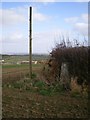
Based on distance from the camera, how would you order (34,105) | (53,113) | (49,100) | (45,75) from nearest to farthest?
(53,113), (34,105), (49,100), (45,75)

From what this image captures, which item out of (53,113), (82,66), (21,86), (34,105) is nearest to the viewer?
(53,113)

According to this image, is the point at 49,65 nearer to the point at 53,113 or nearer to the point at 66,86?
the point at 66,86

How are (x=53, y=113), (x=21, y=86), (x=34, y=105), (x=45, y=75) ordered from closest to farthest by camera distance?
(x=53, y=113) → (x=34, y=105) → (x=21, y=86) → (x=45, y=75)

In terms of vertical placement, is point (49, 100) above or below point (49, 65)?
below

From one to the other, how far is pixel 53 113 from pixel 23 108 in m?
0.96

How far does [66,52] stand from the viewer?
12016 millimetres

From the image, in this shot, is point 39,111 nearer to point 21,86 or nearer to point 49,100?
point 49,100

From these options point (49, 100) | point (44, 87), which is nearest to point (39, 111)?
point (49, 100)

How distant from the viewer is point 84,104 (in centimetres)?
875

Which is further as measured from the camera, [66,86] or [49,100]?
[66,86]

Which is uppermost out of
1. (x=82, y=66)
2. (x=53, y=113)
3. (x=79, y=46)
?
(x=79, y=46)

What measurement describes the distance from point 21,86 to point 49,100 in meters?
3.11

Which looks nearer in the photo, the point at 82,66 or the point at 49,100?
the point at 49,100

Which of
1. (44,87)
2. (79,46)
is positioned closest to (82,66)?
(79,46)
